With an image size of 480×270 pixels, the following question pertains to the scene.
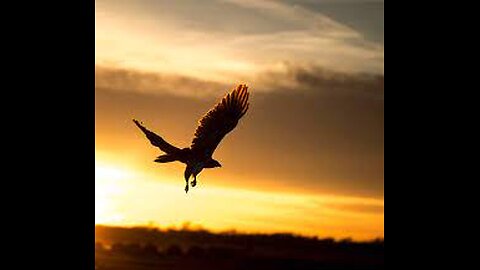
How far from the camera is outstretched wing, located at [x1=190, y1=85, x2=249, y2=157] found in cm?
648

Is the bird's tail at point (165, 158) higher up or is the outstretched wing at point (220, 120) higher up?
the outstretched wing at point (220, 120)

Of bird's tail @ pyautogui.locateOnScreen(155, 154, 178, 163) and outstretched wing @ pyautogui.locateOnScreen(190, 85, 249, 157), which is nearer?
bird's tail @ pyautogui.locateOnScreen(155, 154, 178, 163)

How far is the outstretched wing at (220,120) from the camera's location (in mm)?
6484

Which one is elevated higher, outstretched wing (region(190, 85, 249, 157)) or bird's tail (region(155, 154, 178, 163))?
outstretched wing (region(190, 85, 249, 157))

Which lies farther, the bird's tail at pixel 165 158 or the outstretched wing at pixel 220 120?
the outstretched wing at pixel 220 120

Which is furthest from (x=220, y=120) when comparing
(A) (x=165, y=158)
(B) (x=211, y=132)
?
(A) (x=165, y=158)

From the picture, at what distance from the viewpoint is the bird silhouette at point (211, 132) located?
251 inches

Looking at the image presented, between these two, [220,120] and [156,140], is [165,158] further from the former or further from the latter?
[220,120]

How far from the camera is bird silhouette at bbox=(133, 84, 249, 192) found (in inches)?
251
